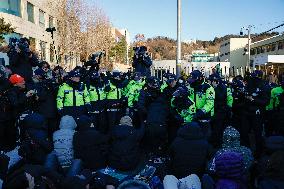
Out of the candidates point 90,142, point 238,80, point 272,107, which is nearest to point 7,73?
point 90,142

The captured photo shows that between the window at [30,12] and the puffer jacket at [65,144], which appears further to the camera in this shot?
the window at [30,12]

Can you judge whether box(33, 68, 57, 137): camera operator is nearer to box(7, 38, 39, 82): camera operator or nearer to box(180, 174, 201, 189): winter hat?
box(7, 38, 39, 82): camera operator

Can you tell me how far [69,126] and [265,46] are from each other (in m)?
64.4

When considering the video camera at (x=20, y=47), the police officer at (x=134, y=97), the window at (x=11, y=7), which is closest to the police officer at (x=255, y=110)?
the police officer at (x=134, y=97)

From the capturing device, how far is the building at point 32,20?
31.8m

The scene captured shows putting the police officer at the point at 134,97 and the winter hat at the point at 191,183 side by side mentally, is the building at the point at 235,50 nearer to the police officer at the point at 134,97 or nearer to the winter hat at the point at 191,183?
the police officer at the point at 134,97

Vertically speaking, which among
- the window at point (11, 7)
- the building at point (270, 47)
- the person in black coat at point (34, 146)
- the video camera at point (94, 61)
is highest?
the window at point (11, 7)

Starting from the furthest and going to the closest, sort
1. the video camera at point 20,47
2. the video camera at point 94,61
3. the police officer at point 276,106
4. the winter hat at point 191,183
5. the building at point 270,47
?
the building at point 270,47
the video camera at point 20,47
the video camera at point 94,61
the police officer at point 276,106
the winter hat at point 191,183

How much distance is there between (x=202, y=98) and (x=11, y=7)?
28.0 m

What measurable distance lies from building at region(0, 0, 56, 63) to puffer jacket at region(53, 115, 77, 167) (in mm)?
24504

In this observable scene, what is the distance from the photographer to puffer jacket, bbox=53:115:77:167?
241 inches

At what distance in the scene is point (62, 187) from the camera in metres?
4.03

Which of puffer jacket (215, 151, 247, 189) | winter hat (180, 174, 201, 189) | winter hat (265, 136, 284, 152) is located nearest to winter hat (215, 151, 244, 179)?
puffer jacket (215, 151, 247, 189)

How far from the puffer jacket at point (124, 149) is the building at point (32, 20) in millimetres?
25135
